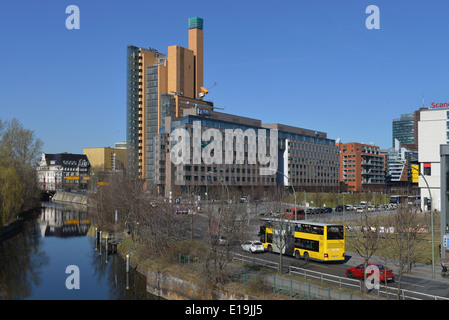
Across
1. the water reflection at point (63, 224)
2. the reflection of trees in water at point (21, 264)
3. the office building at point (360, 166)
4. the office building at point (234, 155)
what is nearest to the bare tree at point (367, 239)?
the reflection of trees in water at point (21, 264)

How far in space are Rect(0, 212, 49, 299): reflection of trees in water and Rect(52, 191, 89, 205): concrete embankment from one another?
228 feet

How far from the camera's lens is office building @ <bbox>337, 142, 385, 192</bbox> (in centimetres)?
16638

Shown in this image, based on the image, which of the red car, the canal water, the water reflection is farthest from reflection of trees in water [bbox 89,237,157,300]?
the water reflection

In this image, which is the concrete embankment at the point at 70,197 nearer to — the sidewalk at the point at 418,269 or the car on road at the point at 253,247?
the car on road at the point at 253,247

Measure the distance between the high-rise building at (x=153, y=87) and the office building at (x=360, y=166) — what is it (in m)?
61.8

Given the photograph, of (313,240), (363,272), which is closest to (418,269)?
(363,272)

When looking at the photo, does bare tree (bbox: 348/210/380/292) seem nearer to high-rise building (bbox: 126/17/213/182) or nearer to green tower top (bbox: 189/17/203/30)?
high-rise building (bbox: 126/17/213/182)

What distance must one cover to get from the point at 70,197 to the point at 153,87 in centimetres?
4892

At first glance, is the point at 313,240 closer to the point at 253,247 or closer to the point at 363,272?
the point at 253,247

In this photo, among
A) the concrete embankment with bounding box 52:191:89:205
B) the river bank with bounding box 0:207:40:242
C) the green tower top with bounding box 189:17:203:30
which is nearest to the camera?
the river bank with bounding box 0:207:40:242

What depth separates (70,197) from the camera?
453 ft
